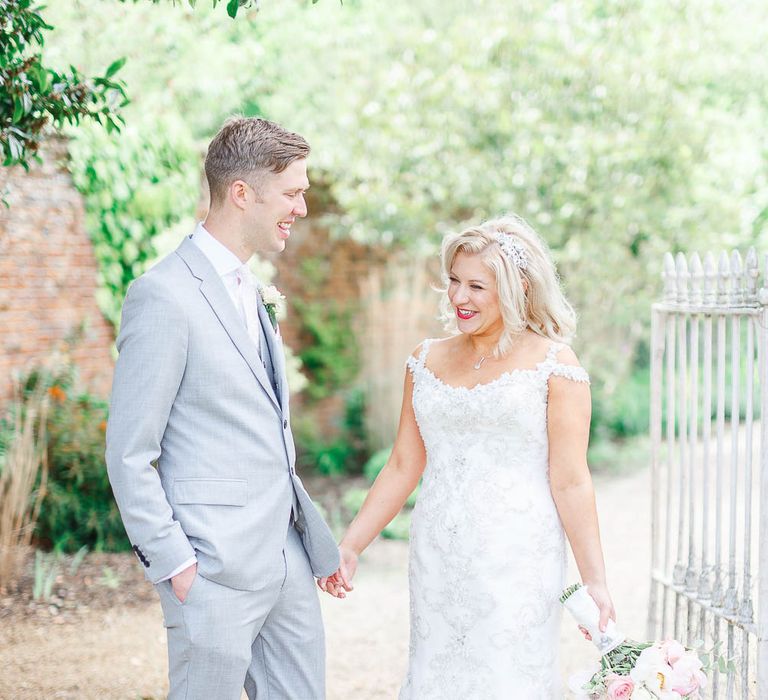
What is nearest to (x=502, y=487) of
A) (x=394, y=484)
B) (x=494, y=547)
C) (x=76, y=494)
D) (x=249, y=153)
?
(x=494, y=547)

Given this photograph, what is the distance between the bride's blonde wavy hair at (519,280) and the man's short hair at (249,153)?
0.66 m

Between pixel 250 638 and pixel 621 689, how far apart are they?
0.99 meters

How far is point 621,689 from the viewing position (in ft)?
8.23

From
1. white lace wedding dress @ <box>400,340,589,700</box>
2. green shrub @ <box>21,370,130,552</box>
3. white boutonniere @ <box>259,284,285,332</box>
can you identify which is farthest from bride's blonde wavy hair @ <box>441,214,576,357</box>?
green shrub @ <box>21,370,130,552</box>

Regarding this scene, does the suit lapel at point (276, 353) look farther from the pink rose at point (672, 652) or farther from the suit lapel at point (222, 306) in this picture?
the pink rose at point (672, 652)

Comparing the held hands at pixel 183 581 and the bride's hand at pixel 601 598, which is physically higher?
the held hands at pixel 183 581

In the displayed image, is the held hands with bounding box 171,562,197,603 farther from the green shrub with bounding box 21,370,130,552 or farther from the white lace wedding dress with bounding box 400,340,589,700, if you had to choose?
the green shrub with bounding box 21,370,130,552

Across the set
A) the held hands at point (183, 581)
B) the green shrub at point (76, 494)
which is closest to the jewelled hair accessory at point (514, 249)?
the held hands at point (183, 581)

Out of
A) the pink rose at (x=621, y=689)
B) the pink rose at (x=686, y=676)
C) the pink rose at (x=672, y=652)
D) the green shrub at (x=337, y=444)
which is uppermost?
the pink rose at (x=672, y=652)

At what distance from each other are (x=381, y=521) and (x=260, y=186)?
1.27m

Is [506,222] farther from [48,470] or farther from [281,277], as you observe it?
[281,277]

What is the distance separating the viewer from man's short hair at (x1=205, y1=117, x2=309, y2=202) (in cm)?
255

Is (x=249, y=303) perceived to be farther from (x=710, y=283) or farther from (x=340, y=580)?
(x=710, y=283)

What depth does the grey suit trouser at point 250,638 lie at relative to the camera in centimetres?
243
